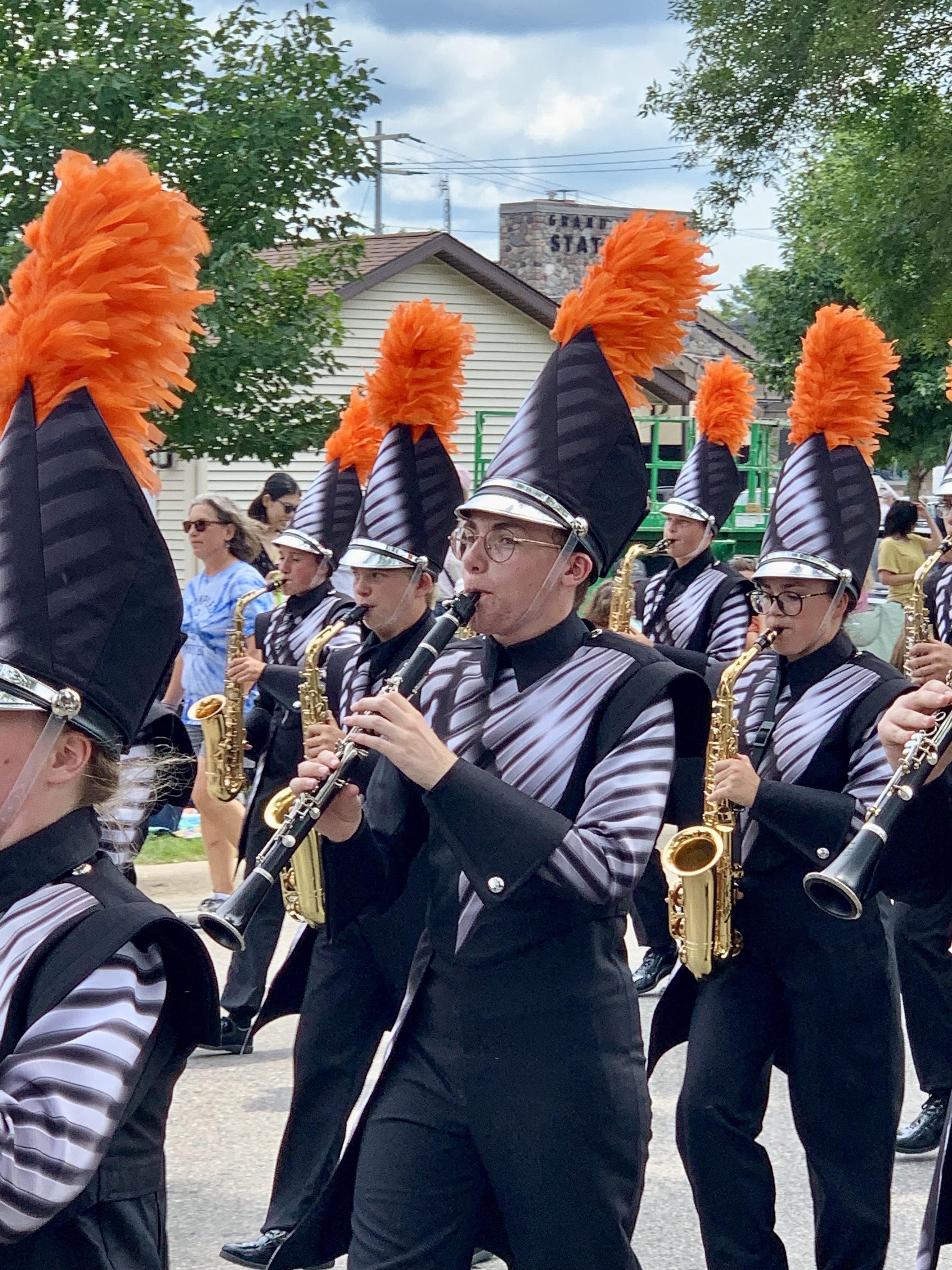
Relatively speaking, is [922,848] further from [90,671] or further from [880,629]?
[880,629]

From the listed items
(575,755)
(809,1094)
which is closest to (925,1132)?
(809,1094)

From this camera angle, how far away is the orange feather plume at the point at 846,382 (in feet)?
17.3

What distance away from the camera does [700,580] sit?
8.84m

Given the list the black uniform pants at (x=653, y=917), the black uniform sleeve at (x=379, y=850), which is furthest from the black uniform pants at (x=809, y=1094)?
the black uniform pants at (x=653, y=917)

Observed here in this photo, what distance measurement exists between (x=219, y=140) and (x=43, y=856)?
8494 millimetres

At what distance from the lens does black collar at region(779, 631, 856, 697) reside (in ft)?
15.0

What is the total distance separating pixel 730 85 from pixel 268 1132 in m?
9.37

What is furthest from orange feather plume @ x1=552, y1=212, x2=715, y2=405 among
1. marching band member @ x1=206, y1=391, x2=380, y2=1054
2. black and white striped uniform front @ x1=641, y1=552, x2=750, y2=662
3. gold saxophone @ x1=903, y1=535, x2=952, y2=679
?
black and white striped uniform front @ x1=641, y1=552, x2=750, y2=662

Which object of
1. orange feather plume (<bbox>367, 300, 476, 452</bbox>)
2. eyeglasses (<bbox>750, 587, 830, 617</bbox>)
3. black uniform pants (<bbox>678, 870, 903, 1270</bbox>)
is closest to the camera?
black uniform pants (<bbox>678, 870, 903, 1270</bbox>)

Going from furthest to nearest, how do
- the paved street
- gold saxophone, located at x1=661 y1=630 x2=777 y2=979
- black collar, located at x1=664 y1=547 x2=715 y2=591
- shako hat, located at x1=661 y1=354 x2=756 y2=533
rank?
shako hat, located at x1=661 y1=354 x2=756 y2=533, black collar, located at x1=664 y1=547 x2=715 y2=591, the paved street, gold saxophone, located at x1=661 y1=630 x2=777 y2=979

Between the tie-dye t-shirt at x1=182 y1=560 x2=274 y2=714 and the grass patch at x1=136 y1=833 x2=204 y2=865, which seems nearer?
the tie-dye t-shirt at x1=182 y1=560 x2=274 y2=714

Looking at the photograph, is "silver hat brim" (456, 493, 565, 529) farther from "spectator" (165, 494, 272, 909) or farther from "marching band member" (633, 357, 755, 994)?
"spectator" (165, 494, 272, 909)

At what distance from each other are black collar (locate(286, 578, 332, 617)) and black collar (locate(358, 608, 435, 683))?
74.2 inches

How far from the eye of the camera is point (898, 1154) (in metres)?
5.74
